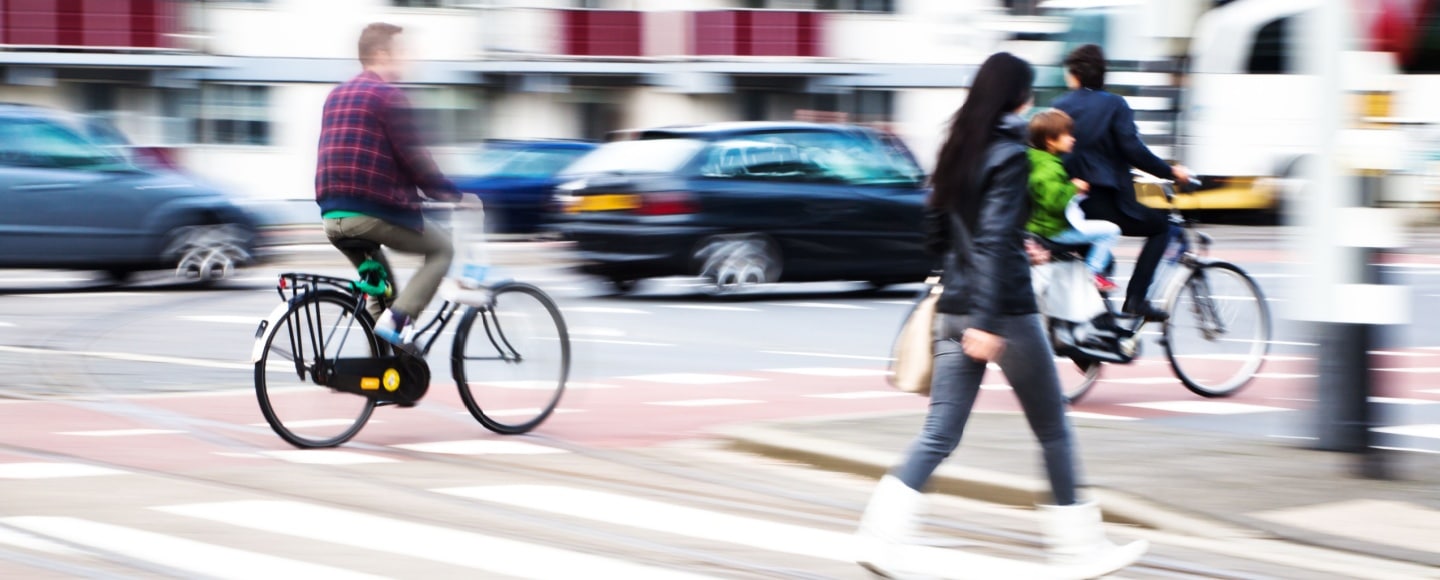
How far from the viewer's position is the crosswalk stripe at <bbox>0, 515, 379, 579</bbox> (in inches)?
229

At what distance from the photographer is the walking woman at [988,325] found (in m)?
5.65

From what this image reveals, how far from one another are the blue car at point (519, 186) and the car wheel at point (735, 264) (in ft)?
38.8

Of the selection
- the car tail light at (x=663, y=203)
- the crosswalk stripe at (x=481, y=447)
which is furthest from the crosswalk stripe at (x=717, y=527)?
the car tail light at (x=663, y=203)

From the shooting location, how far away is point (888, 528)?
229 inches

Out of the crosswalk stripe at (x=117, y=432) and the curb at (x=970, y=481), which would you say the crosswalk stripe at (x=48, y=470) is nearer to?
the crosswalk stripe at (x=117, y=432)

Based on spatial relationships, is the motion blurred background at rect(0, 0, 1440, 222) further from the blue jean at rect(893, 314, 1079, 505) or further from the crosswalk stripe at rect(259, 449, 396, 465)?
the blue jean at rect(893, 314, 1079, 505)

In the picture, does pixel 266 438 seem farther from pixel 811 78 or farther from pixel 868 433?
pixel 811 78

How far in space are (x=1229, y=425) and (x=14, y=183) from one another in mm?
10693

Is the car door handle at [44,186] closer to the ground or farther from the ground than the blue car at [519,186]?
farther from the ground

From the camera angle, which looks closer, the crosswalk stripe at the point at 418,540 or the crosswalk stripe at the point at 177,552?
the crosswalk stripe at the point at 177,552

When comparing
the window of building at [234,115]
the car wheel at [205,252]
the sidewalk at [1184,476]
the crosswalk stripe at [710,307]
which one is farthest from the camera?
the window of building at [234,115]

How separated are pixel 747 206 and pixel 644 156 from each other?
910 millimetres

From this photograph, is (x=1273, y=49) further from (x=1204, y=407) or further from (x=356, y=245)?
(x=356, y=245)

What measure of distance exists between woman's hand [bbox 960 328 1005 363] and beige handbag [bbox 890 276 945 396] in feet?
0.86
